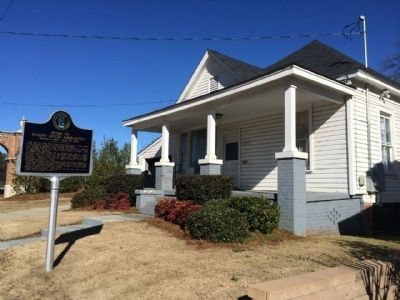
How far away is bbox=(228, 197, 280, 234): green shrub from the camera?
862 cm

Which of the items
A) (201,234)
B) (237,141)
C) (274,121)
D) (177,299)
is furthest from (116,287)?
(237,141)

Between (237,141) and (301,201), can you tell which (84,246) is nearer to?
(301,201)

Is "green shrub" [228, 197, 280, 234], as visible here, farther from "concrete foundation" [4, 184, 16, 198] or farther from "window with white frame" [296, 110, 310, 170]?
"concrete foundation" [4, 184, 16, 198]

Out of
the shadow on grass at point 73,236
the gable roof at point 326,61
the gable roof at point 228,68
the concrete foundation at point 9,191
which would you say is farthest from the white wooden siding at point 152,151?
the concrete foundation at point 9,191

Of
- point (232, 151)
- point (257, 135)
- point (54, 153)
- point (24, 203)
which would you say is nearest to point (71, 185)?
point (24, 203)

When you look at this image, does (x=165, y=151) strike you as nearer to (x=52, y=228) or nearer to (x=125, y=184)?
(x=125, y=184)

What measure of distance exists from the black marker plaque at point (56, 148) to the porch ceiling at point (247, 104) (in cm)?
551

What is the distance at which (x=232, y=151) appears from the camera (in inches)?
609

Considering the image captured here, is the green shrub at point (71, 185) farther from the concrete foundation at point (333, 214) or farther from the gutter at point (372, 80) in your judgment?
the gutter at point (372, 80)

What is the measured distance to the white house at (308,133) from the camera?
9.71 metres

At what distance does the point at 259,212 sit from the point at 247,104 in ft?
15.7

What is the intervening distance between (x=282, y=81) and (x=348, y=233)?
15.5ft

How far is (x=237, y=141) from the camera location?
49.8 feet

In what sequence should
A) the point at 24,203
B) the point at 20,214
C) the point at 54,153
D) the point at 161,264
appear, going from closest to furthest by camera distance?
the point at 161,264 → the point at 54,153 → the point at 20,214 → the point at 24,203
